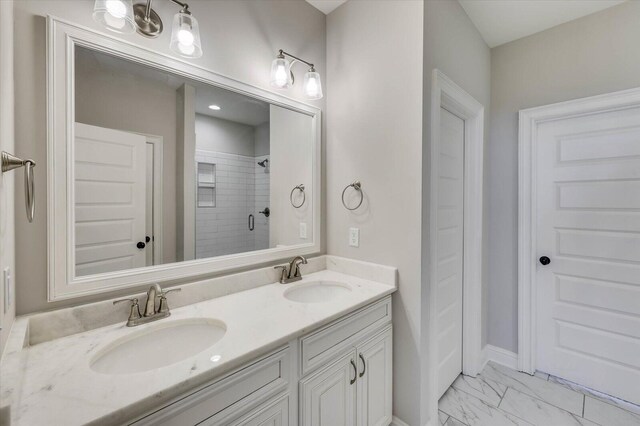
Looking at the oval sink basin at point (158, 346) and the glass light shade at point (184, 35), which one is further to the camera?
the glass light shade at point (184, 35)

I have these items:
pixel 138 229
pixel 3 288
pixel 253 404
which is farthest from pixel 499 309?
pixel 3 288

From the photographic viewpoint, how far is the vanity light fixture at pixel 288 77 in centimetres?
159

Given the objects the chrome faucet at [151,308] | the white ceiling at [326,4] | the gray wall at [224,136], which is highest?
the white ceiling at [326,4]

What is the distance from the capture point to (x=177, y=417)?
77 cm

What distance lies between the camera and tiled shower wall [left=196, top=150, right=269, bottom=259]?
1467mm

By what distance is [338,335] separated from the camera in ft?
4.18

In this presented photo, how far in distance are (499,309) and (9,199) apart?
3.01 metres

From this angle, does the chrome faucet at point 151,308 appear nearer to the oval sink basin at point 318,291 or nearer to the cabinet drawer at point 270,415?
the cabinet drawer at point 270,415

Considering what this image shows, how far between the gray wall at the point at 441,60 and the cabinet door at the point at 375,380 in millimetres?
194

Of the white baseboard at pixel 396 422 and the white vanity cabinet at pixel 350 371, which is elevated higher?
the white vanity cabinet at pixel 350 371

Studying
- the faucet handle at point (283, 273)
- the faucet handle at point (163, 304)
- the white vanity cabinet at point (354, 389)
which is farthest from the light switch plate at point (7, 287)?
the faucet handle at point (283, 273)

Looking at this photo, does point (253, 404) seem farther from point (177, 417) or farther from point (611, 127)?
point (611, 127)

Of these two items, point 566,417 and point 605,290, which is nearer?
point 566,417

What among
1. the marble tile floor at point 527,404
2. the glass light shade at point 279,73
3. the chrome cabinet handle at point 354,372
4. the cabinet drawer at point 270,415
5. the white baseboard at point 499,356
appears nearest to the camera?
the cabinet drawer at point 270,415
